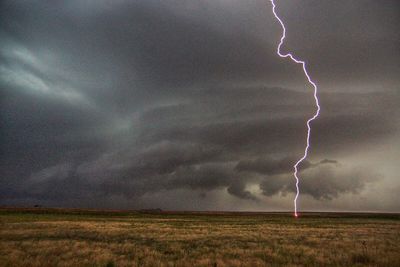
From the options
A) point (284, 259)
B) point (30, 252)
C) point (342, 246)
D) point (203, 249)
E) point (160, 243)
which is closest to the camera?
point (284, 259)

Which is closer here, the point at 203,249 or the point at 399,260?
the point at 399,260

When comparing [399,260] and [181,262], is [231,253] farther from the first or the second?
[399,260]

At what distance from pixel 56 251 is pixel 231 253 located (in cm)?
869

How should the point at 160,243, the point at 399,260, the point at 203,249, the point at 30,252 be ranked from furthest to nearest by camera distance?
the point at 160,243, the point at 203,249, the point at 30,252, the point at 399,260

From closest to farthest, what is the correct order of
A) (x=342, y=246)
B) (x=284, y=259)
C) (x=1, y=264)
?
1. (x=1, y=264)
2. (x=284, y=259)
3. (x=342, y=246)

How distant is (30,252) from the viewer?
659 inches

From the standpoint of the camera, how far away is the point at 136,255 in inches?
652

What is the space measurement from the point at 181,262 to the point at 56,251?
6.86 metres

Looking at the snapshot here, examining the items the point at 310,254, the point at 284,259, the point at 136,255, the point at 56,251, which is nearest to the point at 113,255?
the point at 136,255

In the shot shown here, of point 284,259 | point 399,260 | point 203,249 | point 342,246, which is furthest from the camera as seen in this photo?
point 342,246

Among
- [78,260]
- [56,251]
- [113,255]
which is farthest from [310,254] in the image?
[56,251]

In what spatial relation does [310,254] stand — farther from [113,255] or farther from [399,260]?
[113,255]

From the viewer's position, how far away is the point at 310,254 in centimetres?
1702

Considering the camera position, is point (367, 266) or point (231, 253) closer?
point (367, 266)
